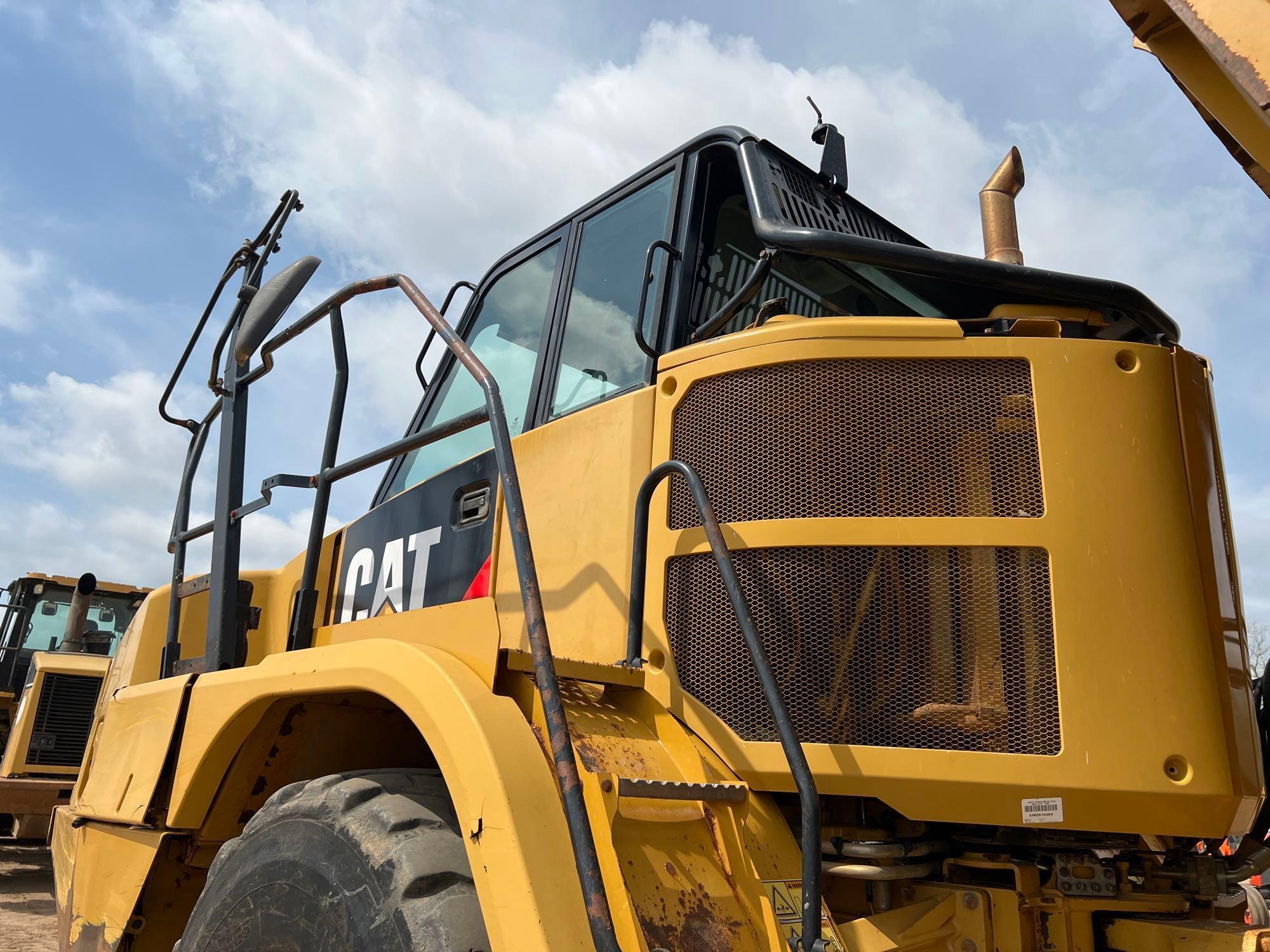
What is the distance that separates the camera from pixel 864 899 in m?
2.17

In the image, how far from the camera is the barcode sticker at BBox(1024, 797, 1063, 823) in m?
1.94

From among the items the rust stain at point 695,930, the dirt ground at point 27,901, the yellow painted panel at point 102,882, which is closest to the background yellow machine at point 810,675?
the rust stain at point 695,930

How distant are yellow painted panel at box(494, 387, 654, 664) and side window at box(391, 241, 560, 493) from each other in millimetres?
320

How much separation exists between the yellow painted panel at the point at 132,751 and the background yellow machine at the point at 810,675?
23cm

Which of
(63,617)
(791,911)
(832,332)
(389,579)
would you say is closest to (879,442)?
(832,332)

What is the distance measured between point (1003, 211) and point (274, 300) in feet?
7.89

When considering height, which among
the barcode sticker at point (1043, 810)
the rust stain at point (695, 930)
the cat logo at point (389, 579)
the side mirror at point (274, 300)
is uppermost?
the side mirror at point (274, 300)

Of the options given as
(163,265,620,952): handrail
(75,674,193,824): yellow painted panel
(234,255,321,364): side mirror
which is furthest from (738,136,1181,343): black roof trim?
(75,674,193,824): yellow painted panel

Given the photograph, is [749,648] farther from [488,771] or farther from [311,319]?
[311,319]

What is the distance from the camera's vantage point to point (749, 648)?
200 cm

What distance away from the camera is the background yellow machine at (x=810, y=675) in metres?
1.92

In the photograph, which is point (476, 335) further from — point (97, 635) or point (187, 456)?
point (97, 635)

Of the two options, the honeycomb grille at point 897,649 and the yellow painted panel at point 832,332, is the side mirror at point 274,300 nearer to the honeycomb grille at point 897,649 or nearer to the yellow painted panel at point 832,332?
the yellow painted panel at point 832,332

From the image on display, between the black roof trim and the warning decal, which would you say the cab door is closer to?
the black roof trim
